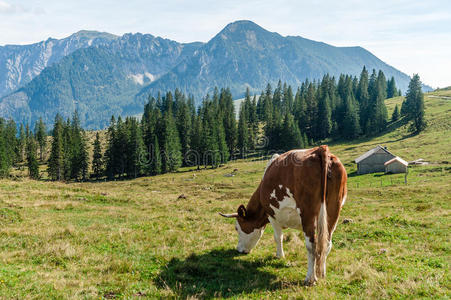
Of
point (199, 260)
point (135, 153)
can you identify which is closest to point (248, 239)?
point (199, 260)

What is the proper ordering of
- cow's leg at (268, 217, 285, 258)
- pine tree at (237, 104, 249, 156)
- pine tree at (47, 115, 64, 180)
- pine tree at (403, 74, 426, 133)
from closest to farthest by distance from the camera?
cow's leg at (268, 217, 285, 258) < pine tree at (47, 115, 64, 180) < pine tree at (403, 74, 426, 133) < pine tree at (237, 104, 249, 156)

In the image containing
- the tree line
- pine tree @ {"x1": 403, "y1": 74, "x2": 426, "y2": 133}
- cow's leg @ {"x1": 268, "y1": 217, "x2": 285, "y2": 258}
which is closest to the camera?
cow's leg @ {"x1": 268, "y1": 217, "x2": 285, "y2": 258}

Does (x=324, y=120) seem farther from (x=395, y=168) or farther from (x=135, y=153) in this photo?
(x=135, y=153)

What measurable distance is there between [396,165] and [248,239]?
59652 mm

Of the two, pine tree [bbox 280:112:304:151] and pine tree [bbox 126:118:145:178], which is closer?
pine tree [bbox 126:118:145:178]

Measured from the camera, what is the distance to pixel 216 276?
351 inches

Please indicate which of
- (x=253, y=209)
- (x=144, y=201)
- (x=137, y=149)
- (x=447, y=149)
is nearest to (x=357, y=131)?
(x=447, y=149)

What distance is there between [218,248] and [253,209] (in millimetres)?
2264

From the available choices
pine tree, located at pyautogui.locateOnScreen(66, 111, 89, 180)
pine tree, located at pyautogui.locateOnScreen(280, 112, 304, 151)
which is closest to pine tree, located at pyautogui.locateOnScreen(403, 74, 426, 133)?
pine tree, located at pyautogui.locateOnScreen(280, 112, 304, 151)

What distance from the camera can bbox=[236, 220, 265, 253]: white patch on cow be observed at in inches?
422

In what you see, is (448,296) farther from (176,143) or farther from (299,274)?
(176,143)

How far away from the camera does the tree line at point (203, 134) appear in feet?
272

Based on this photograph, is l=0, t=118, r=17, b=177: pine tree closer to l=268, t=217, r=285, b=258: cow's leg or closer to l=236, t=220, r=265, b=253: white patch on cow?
l=236, t=220, r=265, b=253: white patch on cow

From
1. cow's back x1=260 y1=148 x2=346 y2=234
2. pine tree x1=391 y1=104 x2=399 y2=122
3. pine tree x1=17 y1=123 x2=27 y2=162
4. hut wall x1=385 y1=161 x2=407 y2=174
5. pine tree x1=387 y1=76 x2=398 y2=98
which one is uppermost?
pine tree x1=387 y1=76 x2=398 y2=98
